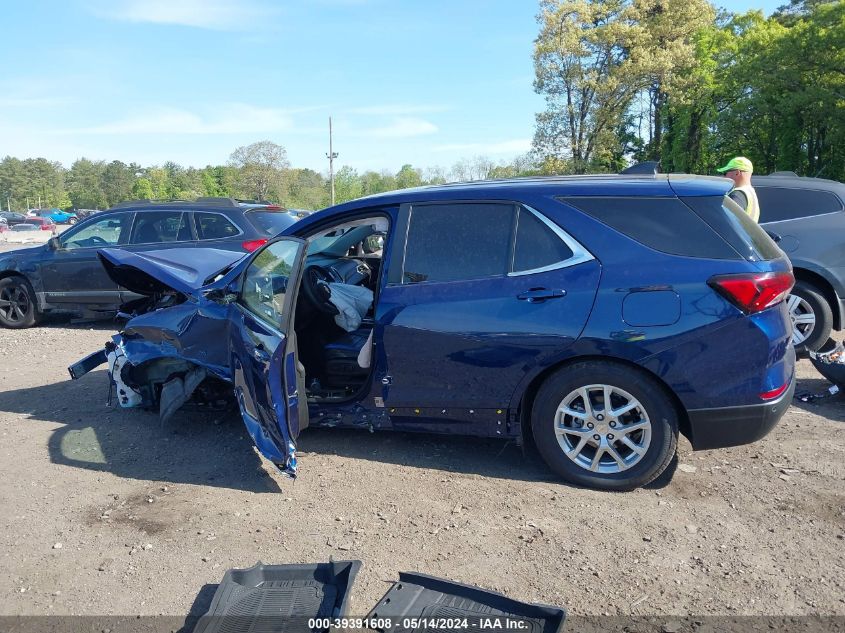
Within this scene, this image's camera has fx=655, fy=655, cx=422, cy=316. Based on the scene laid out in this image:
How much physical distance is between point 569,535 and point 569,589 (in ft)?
1.54

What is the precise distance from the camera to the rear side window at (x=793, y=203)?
6758 mm

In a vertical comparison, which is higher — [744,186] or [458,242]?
[744,186]

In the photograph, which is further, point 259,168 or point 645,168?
point 259,168

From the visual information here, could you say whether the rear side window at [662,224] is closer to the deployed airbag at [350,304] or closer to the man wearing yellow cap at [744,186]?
the deployed airbag at [350,304]

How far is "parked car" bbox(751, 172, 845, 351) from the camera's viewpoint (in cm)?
654

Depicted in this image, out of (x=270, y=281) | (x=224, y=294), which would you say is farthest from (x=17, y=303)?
(x=270, y=281)

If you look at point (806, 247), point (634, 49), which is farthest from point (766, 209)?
point (634, 49)

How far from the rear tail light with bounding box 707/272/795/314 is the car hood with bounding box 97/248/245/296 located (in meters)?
3.50

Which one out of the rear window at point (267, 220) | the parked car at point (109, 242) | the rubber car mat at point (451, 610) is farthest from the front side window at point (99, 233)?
the rubber car mat at point (451, 610)

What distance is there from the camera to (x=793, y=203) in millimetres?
6895

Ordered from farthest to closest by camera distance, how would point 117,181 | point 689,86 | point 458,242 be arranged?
point 117,181 → point 689,86 → point 458,242

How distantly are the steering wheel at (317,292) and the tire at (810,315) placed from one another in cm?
474

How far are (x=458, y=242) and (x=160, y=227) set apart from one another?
6.53 m

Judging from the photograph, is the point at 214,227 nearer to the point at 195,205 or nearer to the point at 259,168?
the point at 195,205
